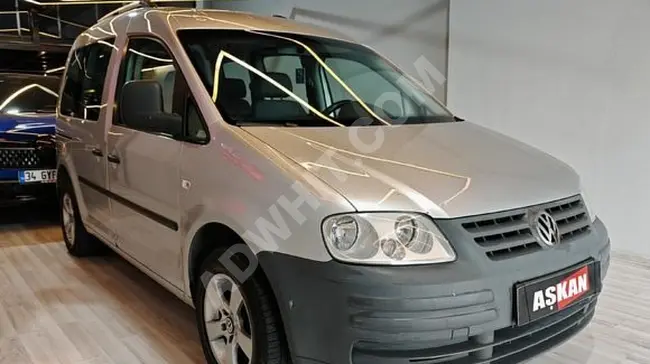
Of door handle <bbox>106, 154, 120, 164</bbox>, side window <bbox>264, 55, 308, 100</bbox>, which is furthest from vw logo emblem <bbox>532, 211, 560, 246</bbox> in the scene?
door handle <bbox>106, 154, 120, 164</bbox>

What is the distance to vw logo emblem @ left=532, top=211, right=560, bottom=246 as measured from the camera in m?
1.61

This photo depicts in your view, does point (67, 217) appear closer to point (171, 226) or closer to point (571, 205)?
point (171, 226)

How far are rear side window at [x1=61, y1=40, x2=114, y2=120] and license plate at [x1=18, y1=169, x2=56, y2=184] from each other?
914 millimetres

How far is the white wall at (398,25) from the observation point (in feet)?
14.8

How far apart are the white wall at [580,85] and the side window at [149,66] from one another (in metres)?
2.56

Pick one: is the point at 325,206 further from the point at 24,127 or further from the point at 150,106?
the point at 24,127

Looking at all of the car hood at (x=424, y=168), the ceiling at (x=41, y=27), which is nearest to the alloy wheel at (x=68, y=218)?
the car hood at (x=424, y=168)

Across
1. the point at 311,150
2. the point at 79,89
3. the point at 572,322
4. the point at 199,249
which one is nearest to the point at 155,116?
the point at 199,249

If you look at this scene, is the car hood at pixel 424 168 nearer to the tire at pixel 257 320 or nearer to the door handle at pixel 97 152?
the tire at pixel 257 320

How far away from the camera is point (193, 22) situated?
2305 millimetres

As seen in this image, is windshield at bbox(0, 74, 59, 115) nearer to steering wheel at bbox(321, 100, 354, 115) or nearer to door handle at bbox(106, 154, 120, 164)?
door handle at bbox(106, 154, 120, 164)

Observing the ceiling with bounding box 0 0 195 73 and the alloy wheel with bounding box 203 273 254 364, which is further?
the ceiling with bounding box 0 0 195 73

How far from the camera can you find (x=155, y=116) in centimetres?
210

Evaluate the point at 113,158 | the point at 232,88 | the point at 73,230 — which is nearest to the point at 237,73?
the point at 232,88
